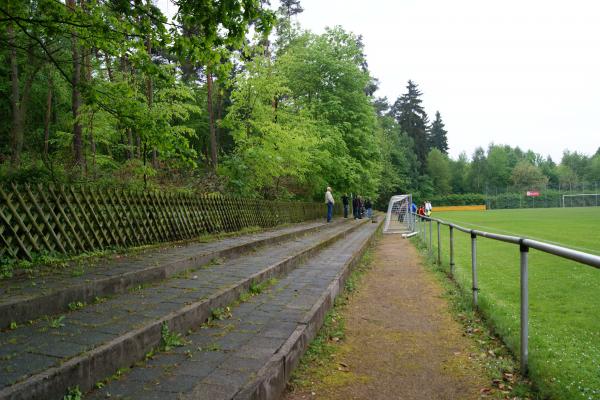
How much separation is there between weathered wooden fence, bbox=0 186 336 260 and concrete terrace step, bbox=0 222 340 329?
0.65m

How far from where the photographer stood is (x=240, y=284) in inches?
197

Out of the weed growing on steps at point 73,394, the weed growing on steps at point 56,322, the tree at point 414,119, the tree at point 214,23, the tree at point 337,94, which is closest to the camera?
the weed growing on steps at point 73,394

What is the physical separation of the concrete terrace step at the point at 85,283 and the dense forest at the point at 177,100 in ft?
6.05

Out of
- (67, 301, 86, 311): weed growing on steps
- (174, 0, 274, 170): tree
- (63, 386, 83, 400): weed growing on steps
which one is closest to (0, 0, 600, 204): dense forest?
(174, 0, 274, 170): tree

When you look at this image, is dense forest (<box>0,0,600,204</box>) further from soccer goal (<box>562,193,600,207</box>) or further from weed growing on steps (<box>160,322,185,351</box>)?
soccer goal (<box>562,193,600,207</box>)

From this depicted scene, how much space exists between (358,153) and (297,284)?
872 inches

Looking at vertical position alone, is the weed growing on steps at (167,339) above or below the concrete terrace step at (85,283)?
below

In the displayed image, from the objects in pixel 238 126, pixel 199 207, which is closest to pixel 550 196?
pixel 238 126

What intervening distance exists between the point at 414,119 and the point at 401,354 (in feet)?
283

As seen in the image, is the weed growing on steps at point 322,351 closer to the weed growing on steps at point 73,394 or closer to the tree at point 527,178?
the weed growing on steps at point 73,394

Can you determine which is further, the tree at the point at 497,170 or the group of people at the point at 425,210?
the tree at the point at 497,170

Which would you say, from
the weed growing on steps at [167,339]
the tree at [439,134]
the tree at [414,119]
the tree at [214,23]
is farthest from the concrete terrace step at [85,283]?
the tree at [439,134]

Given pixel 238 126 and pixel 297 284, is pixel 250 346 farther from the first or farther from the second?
pixel 238 126

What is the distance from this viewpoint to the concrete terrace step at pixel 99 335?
7.47 ft
